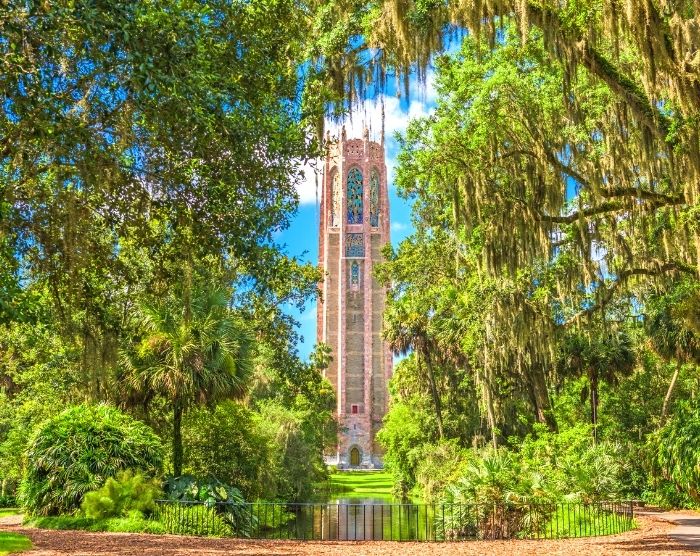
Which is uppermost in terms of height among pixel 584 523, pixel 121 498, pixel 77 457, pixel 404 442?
pixel 404 442

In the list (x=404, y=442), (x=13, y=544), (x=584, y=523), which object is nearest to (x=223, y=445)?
(x=584, y=523)

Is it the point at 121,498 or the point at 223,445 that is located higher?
the point at 223,445

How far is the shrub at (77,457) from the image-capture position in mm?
15047

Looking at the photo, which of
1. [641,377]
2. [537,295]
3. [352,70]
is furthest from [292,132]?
[641,377]

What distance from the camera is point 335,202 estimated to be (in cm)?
A: 8438

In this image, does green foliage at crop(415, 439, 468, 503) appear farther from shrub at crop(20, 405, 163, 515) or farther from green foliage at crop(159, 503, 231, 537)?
shrub at crop(20, 405, 163, 515)

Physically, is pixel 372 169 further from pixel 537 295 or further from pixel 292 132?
pixel 292 132

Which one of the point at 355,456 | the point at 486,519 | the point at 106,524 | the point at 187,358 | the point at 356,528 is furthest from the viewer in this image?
the point at 355,456

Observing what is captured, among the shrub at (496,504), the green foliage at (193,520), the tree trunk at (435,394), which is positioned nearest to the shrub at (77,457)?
the green foliage at (193,520)

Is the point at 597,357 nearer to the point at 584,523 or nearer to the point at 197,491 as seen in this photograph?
the point at 584,523

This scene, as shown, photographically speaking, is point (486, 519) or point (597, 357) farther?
point (597, 357)

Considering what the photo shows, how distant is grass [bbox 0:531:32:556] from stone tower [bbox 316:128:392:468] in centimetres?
6892

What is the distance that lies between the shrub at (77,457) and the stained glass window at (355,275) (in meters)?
66.8

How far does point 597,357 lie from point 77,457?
17.8 meters
